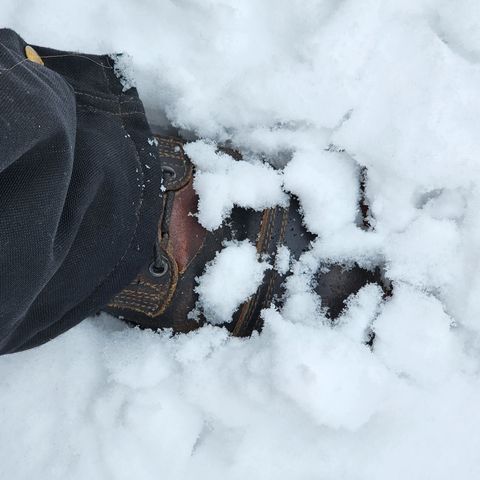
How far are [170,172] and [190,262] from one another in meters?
0.16

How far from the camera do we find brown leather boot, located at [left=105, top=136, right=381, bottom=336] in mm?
1061

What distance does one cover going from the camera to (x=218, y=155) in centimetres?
113

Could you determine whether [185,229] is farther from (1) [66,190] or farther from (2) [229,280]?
(1) [66,190]


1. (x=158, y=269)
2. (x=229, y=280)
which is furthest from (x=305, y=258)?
(x=158, y=269)

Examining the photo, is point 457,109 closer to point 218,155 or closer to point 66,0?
point 218,155

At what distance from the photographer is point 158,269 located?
106 centimetres

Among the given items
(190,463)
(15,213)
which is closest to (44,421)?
(190,463)

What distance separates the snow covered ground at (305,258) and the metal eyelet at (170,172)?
49 mm

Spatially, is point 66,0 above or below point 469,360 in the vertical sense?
above

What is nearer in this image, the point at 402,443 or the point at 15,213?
the point at 15,213

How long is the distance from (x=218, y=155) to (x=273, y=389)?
43 centimetres

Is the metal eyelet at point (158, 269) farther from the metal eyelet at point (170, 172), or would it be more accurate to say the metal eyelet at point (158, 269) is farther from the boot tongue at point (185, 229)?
the metal eyelet at point (170, 172)

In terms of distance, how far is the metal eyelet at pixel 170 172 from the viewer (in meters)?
1.07

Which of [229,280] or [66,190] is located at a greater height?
[66,190]
